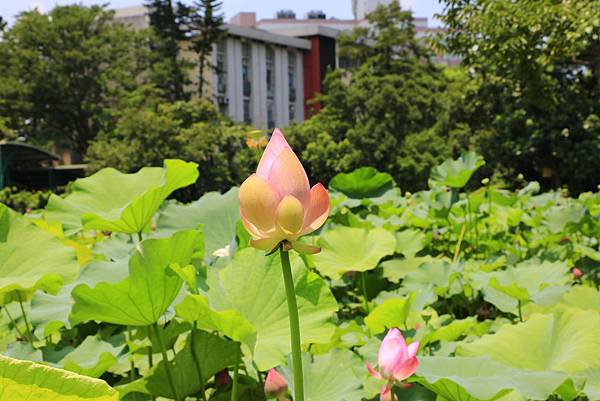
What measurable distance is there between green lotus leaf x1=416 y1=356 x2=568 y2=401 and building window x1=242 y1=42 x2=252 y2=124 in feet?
66.8

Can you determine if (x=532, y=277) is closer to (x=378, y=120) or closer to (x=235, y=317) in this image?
(x=235, y=317)

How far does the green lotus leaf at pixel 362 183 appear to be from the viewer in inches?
60.2

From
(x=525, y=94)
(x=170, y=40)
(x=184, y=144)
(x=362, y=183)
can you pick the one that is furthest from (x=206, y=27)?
(x=362, y=183)

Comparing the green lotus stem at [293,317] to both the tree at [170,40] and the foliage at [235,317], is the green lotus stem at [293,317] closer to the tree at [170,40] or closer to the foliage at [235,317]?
the foliage at [235,317]

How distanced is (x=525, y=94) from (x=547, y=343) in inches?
236

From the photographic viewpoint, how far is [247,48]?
68.4 feet

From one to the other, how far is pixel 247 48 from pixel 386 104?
8232 millimetres

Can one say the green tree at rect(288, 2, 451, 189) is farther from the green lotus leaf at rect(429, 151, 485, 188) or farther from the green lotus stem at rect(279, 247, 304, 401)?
the green lotus stem at rect(279, 247, 304, 401)

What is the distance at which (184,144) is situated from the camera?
43.2 ft

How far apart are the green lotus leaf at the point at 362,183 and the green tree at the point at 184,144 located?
1111 cm

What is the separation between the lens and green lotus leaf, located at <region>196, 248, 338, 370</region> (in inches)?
21.9

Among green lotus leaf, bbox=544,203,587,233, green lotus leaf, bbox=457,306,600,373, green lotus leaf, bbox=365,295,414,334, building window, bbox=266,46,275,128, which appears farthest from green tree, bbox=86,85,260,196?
green lotus leaf, bbox=457,306,600,373

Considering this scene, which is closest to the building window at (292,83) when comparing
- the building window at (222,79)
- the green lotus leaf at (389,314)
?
the building window at (222,79)

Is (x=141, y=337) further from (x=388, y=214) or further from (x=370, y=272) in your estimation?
(x=388, y=214)
